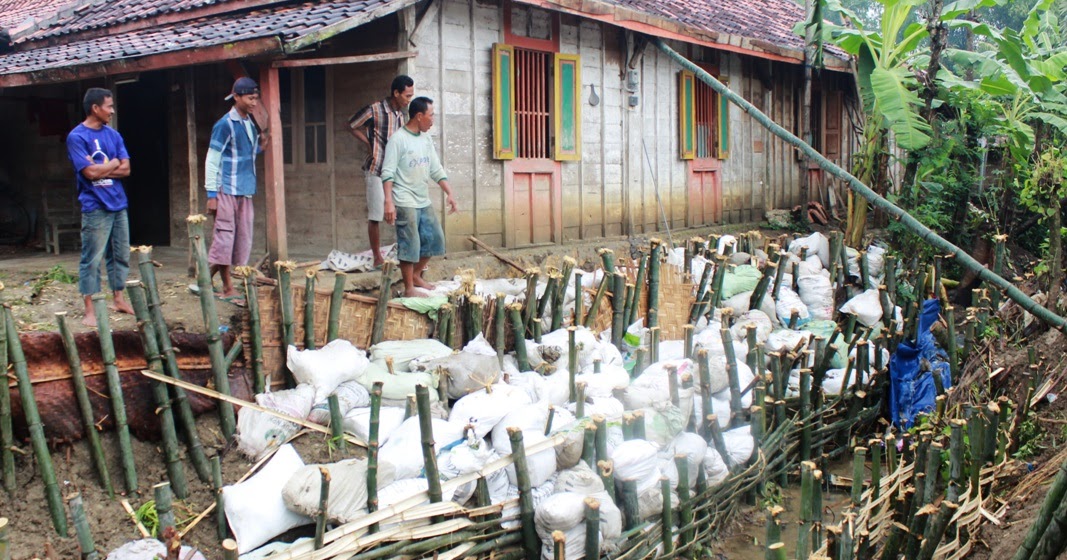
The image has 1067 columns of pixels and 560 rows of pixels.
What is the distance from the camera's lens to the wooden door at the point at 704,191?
11.4 metres

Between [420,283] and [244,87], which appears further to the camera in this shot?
[420,283]

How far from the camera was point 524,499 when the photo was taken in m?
4.55

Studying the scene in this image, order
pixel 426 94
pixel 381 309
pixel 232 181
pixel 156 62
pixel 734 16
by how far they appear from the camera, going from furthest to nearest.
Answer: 1. pixel 734 16
2. pixel 426 94
3. pixel 156 62
4. pixel 232 181
5. pixel 381 309

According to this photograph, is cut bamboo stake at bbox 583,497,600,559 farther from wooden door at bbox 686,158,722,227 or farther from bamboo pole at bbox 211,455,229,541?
wooden door at bbox 686,158,722,227

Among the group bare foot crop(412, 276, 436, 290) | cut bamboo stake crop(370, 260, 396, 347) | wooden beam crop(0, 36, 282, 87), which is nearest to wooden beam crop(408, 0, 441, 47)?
wooden beam crop(0, 36, 282, 87)

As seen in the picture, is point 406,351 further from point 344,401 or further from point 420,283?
point 420,283

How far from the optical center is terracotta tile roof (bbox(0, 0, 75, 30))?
10352 mm

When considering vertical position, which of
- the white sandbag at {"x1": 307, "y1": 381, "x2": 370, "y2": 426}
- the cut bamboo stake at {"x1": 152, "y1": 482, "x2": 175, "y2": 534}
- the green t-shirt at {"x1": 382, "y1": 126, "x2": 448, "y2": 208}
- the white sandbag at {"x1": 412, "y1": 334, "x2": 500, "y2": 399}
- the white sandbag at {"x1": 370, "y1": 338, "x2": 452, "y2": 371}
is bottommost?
the cut bamboo stake at {"x1": 152, "y1": 482, "x2": 175, "y2": 534}

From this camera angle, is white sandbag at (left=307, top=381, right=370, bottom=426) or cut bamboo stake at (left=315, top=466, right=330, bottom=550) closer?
cut bamboo stake at (left=315, top=466, right=330, bottom=550)

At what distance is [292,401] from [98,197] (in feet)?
5.99

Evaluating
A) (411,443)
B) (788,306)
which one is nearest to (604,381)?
(411,443)

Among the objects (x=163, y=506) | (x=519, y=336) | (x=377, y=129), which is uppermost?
(x=377, y=129)

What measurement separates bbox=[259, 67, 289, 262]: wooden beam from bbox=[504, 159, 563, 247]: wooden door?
2488 mm

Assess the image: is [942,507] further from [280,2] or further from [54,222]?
[54,222]
